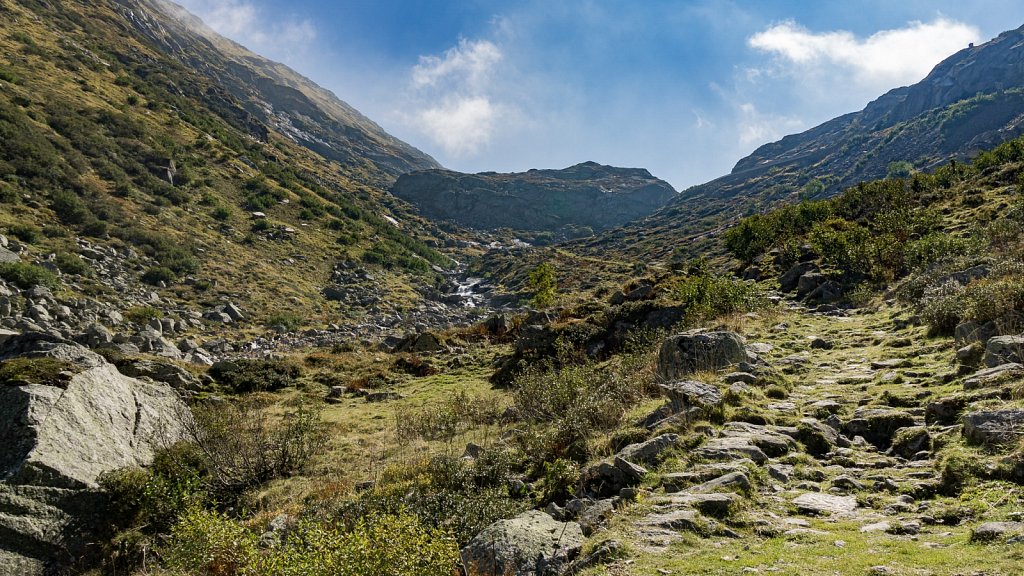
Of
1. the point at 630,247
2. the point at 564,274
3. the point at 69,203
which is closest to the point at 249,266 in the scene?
the point at 69,203

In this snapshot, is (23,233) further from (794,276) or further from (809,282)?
(794,276)

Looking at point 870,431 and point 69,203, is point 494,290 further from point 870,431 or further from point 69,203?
point 870,431

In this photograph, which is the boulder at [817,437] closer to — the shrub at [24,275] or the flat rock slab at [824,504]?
the flat rock slab at [824,504]

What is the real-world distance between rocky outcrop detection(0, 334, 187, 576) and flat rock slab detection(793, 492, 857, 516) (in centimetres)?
1165

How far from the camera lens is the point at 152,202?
5103 centimetres

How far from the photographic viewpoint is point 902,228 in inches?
1166

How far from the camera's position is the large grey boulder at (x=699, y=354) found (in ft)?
40.3

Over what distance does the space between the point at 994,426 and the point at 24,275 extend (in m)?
40.9

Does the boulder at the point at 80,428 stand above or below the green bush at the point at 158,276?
above

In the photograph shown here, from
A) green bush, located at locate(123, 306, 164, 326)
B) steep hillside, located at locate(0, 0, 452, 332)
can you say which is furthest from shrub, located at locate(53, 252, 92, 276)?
green bush, located at locate(123, 306, 164, 326)

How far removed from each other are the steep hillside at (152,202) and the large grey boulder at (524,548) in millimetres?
36688

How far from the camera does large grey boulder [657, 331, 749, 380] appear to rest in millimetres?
12289

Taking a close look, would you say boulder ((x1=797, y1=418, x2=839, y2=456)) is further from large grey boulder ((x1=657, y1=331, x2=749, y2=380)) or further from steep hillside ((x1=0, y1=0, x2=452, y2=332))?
steep hillside ((x1=0, y1=0, x2=452, y2=332))

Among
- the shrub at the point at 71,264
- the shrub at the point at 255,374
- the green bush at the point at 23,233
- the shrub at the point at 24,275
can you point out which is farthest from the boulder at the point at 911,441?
the green bush at the point at 23,233
